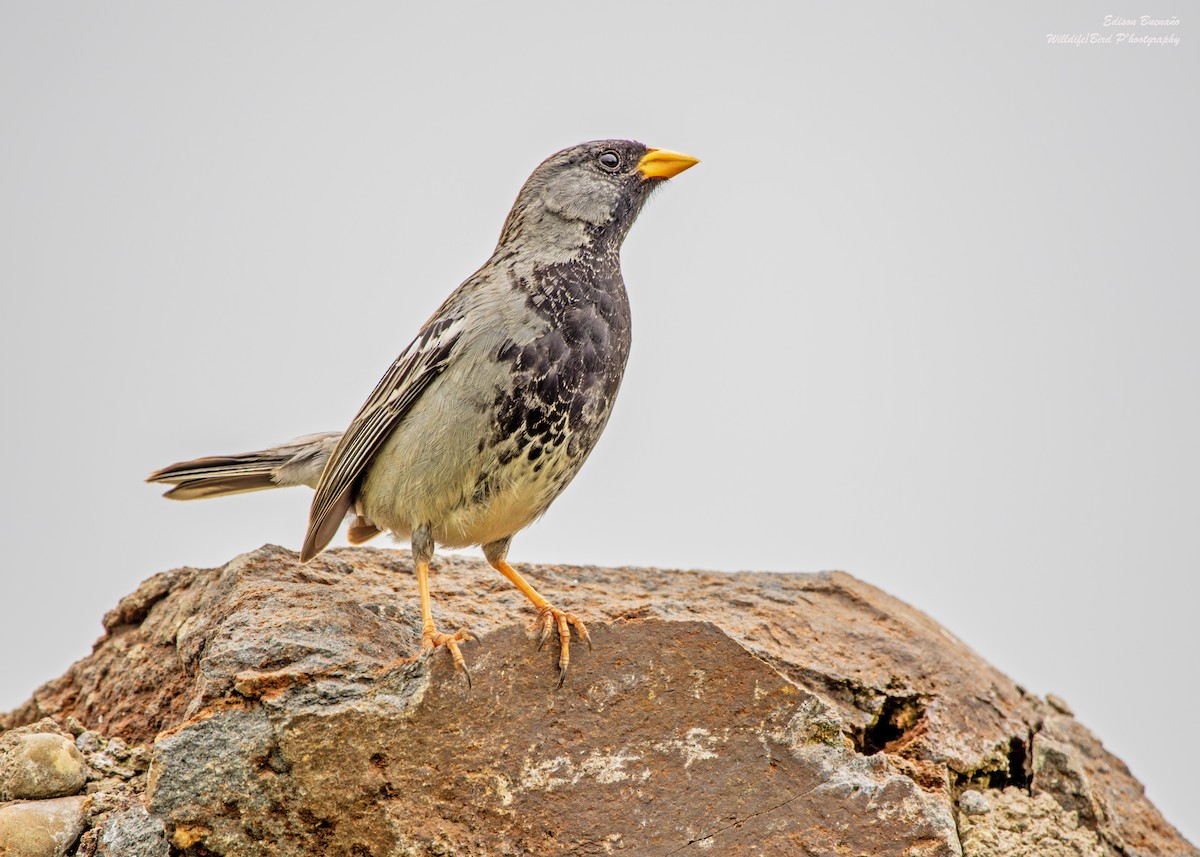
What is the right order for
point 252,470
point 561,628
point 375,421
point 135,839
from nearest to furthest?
point 135,839
point 561,628
point 375,421
point 252,470

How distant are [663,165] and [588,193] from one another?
499 millimetres

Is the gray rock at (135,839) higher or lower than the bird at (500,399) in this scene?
lower

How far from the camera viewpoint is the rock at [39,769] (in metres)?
4.59

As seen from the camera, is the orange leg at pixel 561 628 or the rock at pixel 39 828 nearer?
the rock at pixel 39 828

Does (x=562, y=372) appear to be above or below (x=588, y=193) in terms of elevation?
below

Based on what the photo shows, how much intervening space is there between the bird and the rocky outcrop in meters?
0.48

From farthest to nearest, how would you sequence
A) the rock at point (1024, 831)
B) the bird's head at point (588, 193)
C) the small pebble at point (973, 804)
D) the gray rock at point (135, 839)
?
1. the bird's head at point (588, 193)
2. the small pebble at point (973, 804)
3. the rock at point (1024, 831)
4. the gray rock at point (135, 839)

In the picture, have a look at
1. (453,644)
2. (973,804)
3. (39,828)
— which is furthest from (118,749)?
(973,804)

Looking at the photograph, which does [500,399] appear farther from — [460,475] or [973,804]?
[973,804]

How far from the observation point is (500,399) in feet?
18.0

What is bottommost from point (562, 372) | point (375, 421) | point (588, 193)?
point (375, 421)

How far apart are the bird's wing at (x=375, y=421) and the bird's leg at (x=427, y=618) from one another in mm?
516

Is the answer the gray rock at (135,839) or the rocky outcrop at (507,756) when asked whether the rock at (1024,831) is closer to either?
the rocky outcrop at (507,756)

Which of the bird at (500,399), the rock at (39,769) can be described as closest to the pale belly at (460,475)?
the bird at (500,399)
